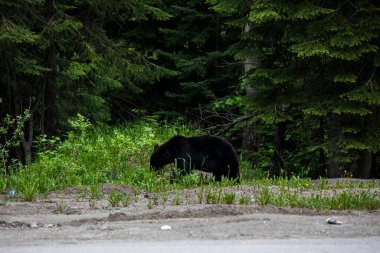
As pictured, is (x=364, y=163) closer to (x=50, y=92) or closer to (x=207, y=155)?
(x=207, y=155)

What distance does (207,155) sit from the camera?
13.6m

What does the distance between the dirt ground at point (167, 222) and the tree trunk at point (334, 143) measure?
4.91 meters

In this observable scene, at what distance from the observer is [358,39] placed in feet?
41.3

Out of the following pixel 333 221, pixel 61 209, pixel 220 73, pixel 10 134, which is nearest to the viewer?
pixel 333 221

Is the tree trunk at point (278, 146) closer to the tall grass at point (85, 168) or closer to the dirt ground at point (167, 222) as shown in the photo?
the tall grass at point (85, 168)

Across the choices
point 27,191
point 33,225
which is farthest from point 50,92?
point 33,225

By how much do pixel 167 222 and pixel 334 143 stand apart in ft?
22.6

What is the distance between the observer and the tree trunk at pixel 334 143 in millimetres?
13497

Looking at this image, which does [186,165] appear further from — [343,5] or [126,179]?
[343,5]

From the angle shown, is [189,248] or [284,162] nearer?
[189,248]

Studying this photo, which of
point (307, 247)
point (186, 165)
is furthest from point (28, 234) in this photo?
point (186, 165)

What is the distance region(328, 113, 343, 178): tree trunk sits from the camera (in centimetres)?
1350

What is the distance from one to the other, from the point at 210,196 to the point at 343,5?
6484 millimetres

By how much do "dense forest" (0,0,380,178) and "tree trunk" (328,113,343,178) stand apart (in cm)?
2
